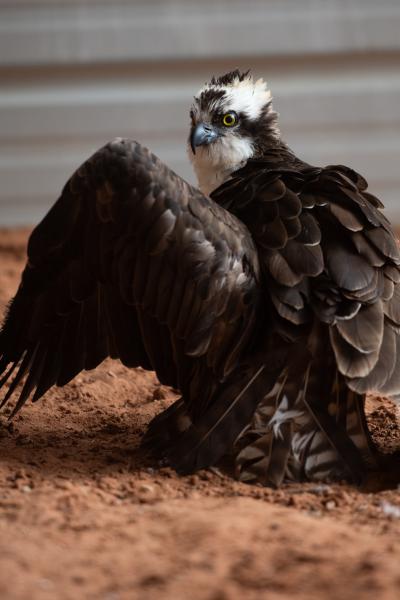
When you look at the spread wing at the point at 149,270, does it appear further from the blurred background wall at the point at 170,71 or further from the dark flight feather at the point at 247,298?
the blurred background wall at the point at 170,71

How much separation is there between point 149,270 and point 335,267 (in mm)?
730

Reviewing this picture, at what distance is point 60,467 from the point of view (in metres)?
3.80

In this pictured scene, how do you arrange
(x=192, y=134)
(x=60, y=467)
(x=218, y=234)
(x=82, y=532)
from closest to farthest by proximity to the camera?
(x=82, y=532) < (x=218, y=234) < (x=60, y=467) < (x=192, y=134)

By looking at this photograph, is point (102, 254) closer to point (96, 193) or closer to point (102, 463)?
point (96, 193)

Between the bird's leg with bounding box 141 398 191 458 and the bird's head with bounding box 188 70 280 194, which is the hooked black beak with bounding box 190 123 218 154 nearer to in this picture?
the bird's head with bounding box 188 70 280 194

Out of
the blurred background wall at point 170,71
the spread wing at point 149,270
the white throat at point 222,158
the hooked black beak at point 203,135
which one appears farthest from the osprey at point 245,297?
the blurred background wall at point 170,71

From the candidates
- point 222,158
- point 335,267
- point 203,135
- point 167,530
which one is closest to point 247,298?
point 335,267

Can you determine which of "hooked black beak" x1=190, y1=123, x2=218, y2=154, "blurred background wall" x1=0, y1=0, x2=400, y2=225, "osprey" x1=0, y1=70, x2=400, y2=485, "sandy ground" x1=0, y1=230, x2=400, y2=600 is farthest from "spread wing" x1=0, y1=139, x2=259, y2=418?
"blurred background wall" x1=0, y1=0, x2=400, y2=225

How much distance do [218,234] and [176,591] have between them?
58.1 inches

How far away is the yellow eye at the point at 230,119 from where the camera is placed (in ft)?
15.5

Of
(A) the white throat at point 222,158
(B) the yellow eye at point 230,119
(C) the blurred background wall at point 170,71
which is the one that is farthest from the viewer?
(C) the blurred background wall at point 170,71

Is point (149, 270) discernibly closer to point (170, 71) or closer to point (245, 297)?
point (245, 297)

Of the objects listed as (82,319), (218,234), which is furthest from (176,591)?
(82,319)

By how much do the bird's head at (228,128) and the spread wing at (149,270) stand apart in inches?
36.8
